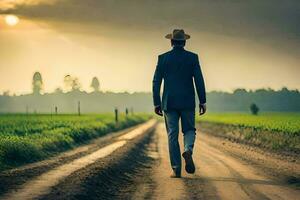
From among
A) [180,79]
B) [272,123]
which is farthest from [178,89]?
[272,123]

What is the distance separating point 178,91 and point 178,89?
0.04 metres

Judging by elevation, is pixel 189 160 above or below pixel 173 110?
below

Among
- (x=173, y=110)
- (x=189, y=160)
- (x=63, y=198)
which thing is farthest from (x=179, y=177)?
(x=63, y=198)

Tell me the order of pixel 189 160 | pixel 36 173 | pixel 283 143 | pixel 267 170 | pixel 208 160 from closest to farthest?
Answer: pixel 189 160 → pixel 36 173 → pixel 267 170 → pixel 208 160 → pixel 283 143

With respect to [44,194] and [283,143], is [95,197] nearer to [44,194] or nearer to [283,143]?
[44,194]

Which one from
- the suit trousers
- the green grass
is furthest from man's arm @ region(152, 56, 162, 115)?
the green grass

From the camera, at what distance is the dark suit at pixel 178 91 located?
36.3ft

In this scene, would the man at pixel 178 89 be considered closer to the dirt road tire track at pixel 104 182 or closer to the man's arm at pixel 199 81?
the man's arm at pixel 199 81

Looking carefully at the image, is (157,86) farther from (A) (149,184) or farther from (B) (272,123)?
(B) (272,123)

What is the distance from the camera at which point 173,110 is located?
11188 mm

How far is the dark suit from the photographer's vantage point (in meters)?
11.1

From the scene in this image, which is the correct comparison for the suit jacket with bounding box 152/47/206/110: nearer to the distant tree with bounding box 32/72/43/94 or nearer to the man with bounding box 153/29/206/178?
the man with bounding box 153/29/206/178

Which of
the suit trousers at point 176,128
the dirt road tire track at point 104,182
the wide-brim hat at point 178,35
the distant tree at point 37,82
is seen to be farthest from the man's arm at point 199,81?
the distant tree at point 37,82

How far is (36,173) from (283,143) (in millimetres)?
14998
